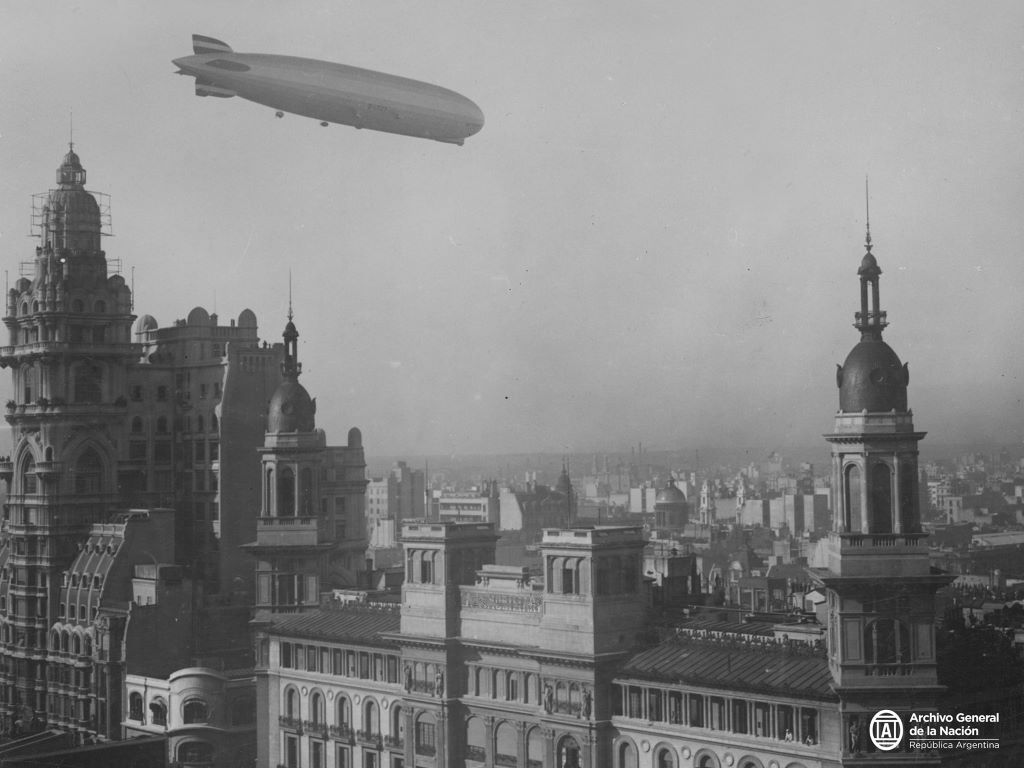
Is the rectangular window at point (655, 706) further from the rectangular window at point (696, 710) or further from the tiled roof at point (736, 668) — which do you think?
the rectangular window at point (696, 710)

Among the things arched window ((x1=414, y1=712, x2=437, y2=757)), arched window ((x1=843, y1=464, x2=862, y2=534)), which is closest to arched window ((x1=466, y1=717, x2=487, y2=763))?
arched window ((x1=414, y1=712, x2=437, y2=757))

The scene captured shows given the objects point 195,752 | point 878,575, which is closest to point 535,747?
point 878,575

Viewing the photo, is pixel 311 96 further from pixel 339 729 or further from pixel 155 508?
pixel 155 508

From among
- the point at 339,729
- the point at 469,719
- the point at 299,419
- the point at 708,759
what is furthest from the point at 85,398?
the point at 708,759

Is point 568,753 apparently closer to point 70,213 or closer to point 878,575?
point 878,575

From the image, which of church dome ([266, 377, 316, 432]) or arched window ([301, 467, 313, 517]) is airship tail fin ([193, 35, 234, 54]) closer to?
church dome ([266, 377, 316, 432])

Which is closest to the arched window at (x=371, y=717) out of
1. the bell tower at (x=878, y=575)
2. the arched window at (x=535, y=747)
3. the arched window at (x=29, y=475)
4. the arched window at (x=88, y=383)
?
the arched window at (x=535, y=747)
